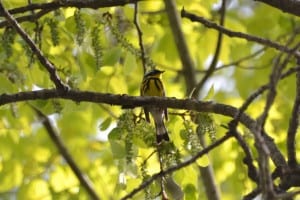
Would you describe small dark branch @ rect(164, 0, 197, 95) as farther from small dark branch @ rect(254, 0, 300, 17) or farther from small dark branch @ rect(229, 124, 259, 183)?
small dark branch @ rect(229, 124, 259, 183)

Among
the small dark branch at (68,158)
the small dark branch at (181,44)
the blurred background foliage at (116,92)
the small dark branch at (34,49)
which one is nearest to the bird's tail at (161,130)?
the blurred background foliage at (116,92)

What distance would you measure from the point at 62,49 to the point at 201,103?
5.50 ft

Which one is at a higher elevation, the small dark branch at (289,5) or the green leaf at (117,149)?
the small dark branch at (289,5)

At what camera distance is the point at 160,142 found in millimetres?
2438

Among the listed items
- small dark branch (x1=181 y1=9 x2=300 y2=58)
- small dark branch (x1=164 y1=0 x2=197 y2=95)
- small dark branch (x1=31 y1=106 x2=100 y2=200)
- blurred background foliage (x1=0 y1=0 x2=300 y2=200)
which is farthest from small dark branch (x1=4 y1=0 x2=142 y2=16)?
small dark branch (x1=164 y1=0 x2=197 y2=95)

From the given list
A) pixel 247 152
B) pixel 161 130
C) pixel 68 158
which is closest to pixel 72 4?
pixel 161 130

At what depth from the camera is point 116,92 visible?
10.3 ft

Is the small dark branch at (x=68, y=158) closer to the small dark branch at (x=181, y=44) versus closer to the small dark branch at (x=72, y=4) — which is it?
the small dark branch at (x=181, y=44)

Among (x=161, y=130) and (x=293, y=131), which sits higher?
(x=161, y=130)

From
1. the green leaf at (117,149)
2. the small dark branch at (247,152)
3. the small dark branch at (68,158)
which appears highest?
the small dark branch at (68,158)

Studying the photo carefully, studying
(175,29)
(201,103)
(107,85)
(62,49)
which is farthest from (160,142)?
(175,29)

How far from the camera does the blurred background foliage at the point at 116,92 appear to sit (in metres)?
2.54

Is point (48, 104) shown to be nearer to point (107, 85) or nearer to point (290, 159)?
Result: point (107, 85)

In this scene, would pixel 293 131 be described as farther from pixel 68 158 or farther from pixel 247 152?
pixel 68 158
